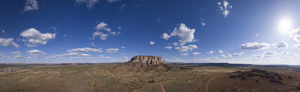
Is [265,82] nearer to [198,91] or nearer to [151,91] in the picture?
[198,91]

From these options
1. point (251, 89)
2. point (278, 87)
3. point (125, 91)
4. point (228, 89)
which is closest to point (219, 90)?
point (228, 89)

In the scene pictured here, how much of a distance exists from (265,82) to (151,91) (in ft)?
124

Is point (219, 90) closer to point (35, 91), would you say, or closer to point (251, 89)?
point (251, 89)

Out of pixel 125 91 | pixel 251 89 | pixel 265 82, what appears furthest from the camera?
pixel 265 82

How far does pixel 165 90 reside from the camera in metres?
37.1

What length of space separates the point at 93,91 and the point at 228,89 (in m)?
40.4

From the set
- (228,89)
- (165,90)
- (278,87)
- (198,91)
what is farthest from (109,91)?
(278,87)

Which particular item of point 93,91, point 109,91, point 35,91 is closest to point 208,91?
point 109,91

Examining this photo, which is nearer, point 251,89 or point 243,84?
point 251,89

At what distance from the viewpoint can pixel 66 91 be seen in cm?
A: 3744

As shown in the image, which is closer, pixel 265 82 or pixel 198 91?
pixel 198 91

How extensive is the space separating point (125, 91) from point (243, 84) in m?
37.5

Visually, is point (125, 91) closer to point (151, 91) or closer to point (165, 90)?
point (151, 91)

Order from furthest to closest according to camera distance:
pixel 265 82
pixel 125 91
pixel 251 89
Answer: pixel 265 82, pixel 125 91, pixel 251 89
